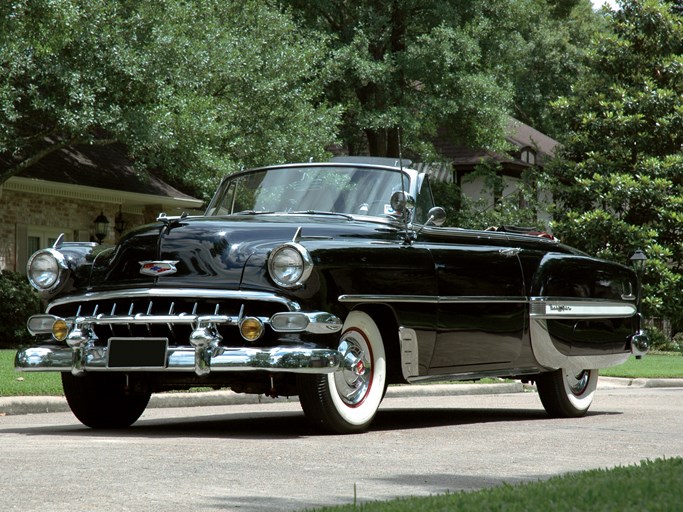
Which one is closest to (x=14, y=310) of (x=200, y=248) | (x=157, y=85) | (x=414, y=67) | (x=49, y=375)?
(x=157, y=85)

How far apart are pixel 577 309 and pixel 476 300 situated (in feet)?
4.44

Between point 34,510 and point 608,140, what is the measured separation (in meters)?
26.4

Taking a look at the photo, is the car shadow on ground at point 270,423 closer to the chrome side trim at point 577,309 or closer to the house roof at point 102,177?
the chrome side trim at point 577,309

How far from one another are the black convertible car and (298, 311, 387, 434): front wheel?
13 mm

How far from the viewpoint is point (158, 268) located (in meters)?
7.95

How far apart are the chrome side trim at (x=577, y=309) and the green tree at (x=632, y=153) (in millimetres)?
18206

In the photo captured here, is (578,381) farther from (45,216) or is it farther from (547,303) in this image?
(45,216)

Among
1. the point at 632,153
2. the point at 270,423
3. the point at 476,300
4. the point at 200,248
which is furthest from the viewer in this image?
the point at 632,153

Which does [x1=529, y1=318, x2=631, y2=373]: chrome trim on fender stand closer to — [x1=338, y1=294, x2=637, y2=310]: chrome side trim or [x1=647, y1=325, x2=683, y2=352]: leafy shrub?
[x1=338, y1=294, x2=637, y2=310]: chrome side trim

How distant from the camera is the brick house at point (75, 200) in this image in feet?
82.1

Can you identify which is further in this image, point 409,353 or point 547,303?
point 547,303

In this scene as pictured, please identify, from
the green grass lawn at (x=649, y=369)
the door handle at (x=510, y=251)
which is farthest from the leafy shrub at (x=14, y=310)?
the door handle at (x=510, y=251)

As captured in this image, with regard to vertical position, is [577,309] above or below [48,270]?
below

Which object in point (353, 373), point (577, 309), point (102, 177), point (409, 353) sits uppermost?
point (102, 177)
